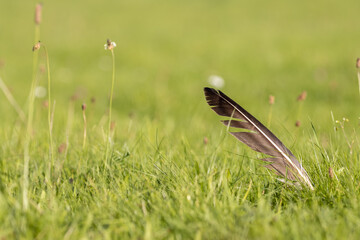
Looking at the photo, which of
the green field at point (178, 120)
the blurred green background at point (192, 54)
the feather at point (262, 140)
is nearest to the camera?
the green field at point (178, 120)

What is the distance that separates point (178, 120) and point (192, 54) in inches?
174

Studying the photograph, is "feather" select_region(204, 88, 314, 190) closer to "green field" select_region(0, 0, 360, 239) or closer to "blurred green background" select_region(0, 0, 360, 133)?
"green field" select_region(0, 0, 360, 239)

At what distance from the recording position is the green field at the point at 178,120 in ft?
5.08

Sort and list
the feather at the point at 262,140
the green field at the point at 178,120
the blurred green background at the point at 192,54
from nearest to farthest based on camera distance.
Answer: the green field at the point at 178,120 < the feather at the point at 262,140 < the blurred green background at the point at 192,54

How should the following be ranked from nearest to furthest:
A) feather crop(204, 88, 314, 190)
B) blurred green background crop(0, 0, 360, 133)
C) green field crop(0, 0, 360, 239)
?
green field crop(0, 0, 360, 239) < feather crop(204, 88, 314, 190) < blurred green background crop(0, 0, 360, 133)

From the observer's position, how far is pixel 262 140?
81.9 inches

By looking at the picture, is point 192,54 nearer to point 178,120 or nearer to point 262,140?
point 178,120

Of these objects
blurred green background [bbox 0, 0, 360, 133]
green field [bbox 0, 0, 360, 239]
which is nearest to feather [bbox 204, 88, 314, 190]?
green field [bbox 0, 0, 360, 239]

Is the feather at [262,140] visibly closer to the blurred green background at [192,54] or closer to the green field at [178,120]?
the green field at [178,120]

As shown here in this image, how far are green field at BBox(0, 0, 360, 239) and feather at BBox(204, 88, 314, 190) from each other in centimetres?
8

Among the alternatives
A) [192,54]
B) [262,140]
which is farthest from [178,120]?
[192,54]

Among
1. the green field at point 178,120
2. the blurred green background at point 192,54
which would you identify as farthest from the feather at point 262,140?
the blurred green background at point 192,54

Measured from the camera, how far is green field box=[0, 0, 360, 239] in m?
1.55

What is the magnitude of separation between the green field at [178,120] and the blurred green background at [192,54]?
1.6 inches
